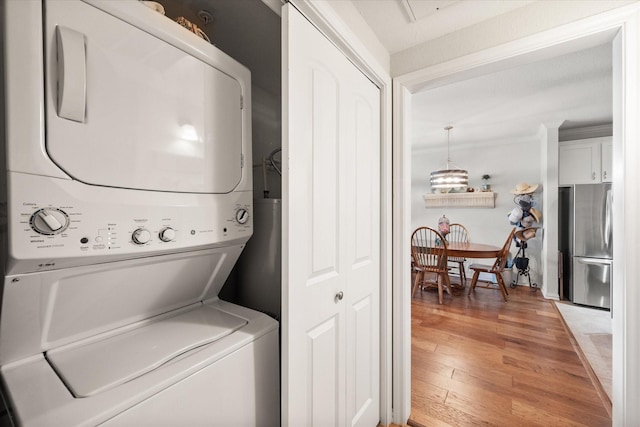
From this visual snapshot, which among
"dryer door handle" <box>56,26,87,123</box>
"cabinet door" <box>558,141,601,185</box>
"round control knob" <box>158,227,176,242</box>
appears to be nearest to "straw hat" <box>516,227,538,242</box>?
"cabinet door" <box>558,141,601,185</box>

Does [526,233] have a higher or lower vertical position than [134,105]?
lower

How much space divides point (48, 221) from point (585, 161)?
5.67 meters

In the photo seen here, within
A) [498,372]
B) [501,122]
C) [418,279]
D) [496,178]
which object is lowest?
[498,372]

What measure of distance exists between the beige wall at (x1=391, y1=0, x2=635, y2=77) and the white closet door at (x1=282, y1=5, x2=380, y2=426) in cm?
31

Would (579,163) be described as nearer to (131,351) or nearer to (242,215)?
(242,215)

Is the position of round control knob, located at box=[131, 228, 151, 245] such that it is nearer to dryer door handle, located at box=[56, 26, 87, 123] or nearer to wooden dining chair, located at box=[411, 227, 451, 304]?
dryer door handle, located at box=[56, 26, 87, 123]

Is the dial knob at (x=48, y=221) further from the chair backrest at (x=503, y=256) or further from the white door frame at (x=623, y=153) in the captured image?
the chair backrest at (x=503, y=256)

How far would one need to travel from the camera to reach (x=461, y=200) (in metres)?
5.04

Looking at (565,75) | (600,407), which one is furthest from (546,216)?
(600,407)

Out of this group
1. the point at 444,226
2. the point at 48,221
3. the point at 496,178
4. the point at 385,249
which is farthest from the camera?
the point at 444,226

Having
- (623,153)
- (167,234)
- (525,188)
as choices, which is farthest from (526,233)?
(167,234)

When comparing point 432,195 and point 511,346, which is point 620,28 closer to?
point 511,346

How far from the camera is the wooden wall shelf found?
15.7ft

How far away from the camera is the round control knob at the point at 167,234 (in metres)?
0.75
